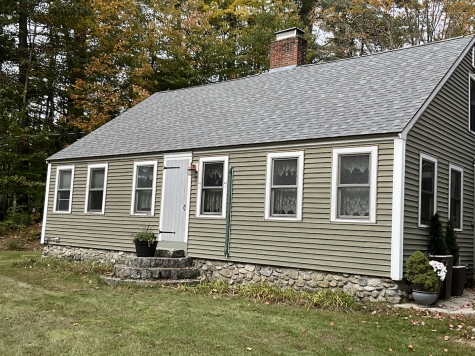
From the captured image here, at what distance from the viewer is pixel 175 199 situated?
11.6m

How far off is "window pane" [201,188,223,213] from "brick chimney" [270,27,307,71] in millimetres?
5805

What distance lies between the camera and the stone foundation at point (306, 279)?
26.8 feet

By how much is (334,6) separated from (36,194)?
16634 mm

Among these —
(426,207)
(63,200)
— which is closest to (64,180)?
(63,200)

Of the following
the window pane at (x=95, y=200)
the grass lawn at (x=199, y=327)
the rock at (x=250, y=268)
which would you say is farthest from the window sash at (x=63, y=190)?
the rock at (x=250, y=268)

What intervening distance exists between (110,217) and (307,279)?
20.5ft

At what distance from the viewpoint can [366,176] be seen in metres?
8.66

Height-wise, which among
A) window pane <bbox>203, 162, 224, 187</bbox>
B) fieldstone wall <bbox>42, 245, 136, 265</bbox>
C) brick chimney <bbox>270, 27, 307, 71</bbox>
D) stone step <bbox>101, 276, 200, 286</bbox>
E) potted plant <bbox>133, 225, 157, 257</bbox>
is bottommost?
stone step <bbox>101, 276, 200, 286</bbox>

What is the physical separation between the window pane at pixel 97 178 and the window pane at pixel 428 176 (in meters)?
8.63

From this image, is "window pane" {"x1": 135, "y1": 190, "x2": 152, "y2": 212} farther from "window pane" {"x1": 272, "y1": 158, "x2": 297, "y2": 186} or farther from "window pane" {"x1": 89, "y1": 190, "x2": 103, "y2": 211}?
"window pane" {"x1": 272, "y1": 158, "x2": 297, "y2": 186}

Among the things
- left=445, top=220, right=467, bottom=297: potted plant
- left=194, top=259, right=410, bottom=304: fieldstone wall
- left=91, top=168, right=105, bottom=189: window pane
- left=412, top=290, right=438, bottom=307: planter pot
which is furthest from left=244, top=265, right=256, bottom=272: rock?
left=91, top=168, right=105, bottom=189: window pane

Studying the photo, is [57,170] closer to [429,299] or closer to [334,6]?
[429,299]

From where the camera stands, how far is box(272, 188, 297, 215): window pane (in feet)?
31.7

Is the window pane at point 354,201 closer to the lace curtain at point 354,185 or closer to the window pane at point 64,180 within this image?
the lace curtain at point 354,185
